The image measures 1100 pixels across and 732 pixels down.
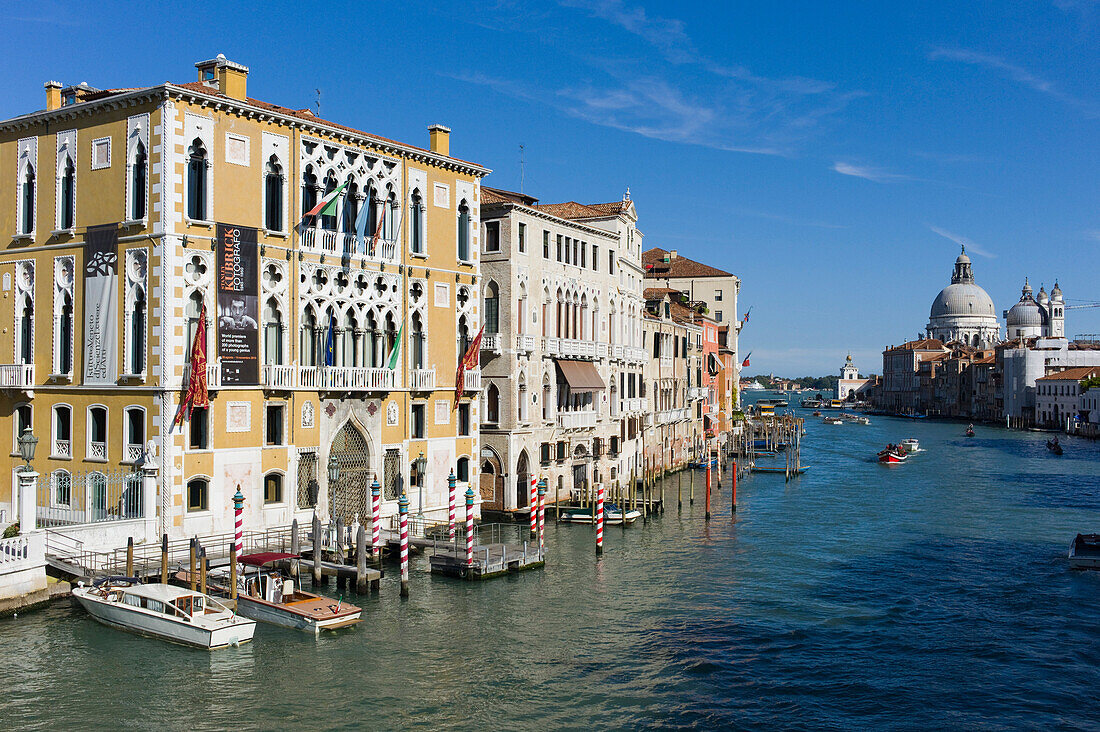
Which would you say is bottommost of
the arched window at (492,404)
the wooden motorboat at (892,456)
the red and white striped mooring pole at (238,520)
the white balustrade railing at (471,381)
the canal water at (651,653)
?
the canal water at (651,653)

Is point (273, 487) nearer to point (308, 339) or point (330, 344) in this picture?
point (308, 339)

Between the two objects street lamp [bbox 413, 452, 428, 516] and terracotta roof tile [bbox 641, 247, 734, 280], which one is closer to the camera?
street lamp [bbox 413, 452, 428, 516]

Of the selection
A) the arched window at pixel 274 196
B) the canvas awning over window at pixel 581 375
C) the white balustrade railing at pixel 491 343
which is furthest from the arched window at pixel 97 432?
the canvas awning over window at pixel 581 375

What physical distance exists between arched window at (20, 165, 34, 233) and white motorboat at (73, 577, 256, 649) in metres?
10.9

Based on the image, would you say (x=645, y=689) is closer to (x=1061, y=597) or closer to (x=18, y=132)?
(x=1061, y=597)

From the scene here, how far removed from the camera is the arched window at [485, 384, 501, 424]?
110 ft

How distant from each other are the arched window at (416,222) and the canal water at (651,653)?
352 inches

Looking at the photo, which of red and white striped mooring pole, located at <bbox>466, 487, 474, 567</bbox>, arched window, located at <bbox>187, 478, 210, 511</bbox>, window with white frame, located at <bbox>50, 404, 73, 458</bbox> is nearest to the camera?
arched window, located at <bbox>187, 478, 210, 511</bbox>

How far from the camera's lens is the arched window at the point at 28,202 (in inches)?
995

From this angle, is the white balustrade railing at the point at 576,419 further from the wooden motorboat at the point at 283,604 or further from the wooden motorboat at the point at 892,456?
the wooden motorboat at the point at 892,456

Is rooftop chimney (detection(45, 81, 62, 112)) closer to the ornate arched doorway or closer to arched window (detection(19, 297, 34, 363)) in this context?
arched window (detection(19, 297, 34, 363))

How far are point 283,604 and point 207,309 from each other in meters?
7.36

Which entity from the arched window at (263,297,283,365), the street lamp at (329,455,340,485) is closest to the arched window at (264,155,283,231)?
the arched window at (263,297,283,365)

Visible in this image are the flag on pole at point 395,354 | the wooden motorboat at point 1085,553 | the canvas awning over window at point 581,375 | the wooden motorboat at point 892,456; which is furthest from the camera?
the wooden motorboat at point 892,456
